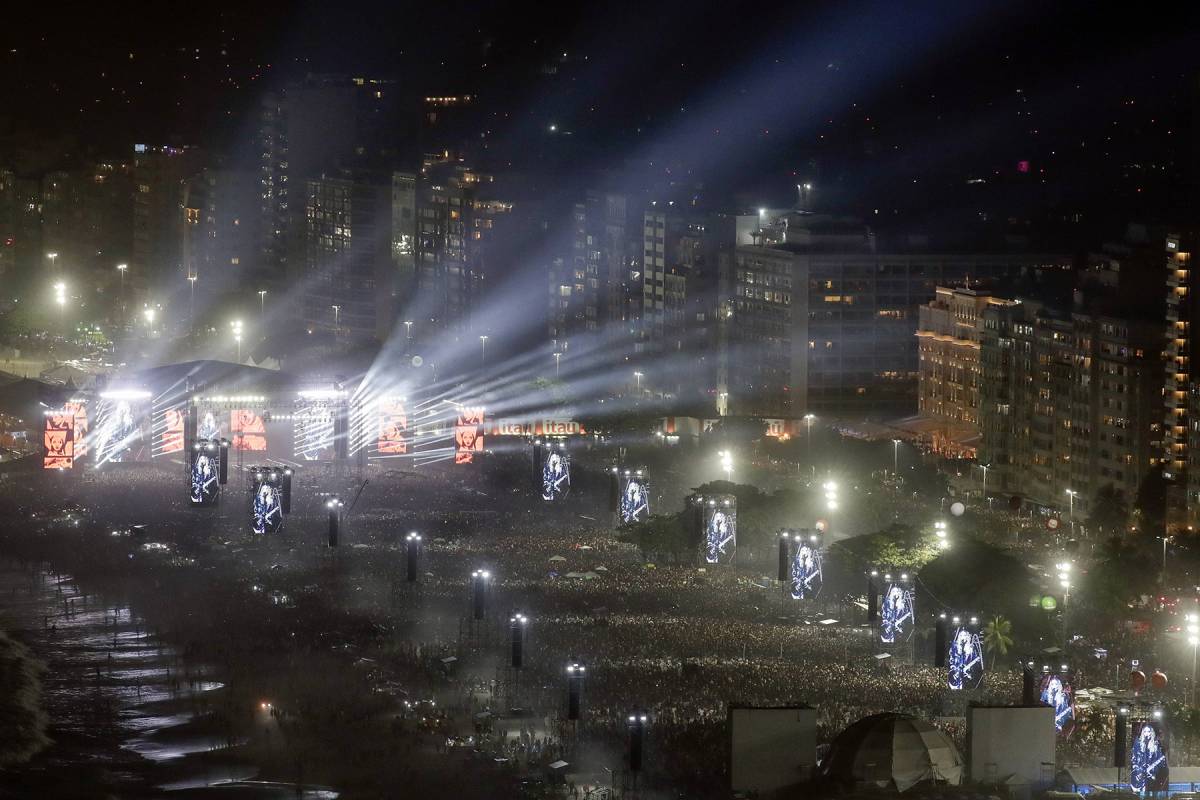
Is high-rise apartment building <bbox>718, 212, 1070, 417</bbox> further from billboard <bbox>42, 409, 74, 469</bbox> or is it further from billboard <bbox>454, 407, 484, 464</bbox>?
billboard <bbox>42, 409, 74, 469</bbox>

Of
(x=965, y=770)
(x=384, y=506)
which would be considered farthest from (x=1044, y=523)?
(x=965, y=770)

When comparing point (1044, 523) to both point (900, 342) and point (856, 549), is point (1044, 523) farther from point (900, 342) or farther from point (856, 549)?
point (900, 342)

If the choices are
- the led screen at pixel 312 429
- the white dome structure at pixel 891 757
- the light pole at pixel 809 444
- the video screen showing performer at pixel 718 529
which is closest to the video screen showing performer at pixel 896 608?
the video screen showing performer at pixel 718 529

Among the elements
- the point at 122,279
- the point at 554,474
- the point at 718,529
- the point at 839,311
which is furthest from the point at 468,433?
the point at 122,279

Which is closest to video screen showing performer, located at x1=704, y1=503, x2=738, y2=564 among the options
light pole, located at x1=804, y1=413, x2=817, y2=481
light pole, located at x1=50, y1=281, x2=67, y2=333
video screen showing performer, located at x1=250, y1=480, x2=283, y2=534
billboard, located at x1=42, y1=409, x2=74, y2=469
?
video screen showing performer, located at x1=250, y1=480, x2=283, y2=534

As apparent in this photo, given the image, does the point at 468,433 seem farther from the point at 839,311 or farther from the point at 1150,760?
the point at 1150,760

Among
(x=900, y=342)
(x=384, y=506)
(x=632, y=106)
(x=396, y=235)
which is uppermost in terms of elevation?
(x=632, y=106)

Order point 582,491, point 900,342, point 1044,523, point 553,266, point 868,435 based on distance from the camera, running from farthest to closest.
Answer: point 553,266
point 900,342
point 868,435
point 582,491
point 1044,523
